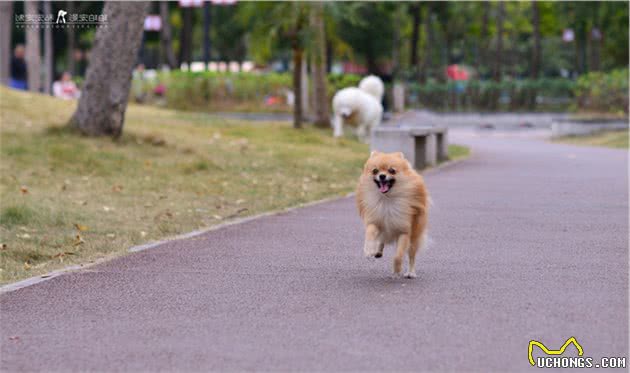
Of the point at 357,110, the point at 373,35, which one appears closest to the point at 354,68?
the point at 373,35

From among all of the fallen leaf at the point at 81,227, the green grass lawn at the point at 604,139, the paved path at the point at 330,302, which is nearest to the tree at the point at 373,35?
the green grass lawn at the point at 604,139

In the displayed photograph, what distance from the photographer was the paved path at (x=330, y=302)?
6188 millimetres

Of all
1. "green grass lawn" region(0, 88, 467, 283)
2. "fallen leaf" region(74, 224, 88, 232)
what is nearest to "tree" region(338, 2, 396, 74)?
"green grass lawn" region(0, 88, 467, 283)

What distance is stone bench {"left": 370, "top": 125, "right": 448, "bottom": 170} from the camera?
19.3 m

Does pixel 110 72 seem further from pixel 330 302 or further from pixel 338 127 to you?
pixel 330 302

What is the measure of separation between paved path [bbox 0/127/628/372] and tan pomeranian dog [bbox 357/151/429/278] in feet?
0.92

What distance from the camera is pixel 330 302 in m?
7.70

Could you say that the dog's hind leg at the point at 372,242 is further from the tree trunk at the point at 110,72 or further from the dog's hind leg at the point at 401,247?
the tree trunk at the point at 110,72

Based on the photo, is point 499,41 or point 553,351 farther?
point 499,41

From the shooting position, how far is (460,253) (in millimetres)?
10000

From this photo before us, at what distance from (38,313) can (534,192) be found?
9.41 metres

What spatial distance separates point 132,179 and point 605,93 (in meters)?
24.7

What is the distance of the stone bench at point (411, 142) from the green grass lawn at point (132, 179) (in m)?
0.64

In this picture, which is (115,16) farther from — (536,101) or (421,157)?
(536,101)
